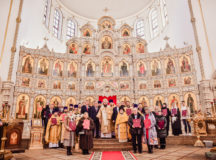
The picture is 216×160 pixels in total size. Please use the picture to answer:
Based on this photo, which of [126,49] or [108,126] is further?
[126,49]

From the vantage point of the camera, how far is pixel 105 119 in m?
6.92

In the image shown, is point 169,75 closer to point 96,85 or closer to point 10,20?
point 96,85

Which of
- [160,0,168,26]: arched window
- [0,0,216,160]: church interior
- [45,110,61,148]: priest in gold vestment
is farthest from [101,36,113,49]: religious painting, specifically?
[45,110,61,148]: priest in gold vestment

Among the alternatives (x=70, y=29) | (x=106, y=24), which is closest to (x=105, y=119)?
(x=106, y=24)

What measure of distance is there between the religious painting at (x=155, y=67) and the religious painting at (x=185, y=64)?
1.93 metres

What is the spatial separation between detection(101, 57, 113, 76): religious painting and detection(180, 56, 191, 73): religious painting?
641cm

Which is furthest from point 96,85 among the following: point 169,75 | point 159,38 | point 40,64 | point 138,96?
point 159,38

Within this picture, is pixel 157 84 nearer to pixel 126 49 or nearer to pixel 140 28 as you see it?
pixel 126 49

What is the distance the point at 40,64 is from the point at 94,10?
1207cm

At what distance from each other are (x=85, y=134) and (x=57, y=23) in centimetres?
1708

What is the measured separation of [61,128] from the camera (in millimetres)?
7238

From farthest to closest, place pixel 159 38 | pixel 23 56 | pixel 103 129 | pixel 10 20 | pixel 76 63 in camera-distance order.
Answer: pixel 159 38 < pixel 76 63 < pixel 23 56 < pixel 10 20 < pixel 103 129

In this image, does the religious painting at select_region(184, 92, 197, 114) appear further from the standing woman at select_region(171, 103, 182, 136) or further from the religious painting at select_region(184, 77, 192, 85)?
the standing woman at select_region(171, 103, 182, 136)

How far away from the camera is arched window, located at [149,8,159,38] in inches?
726
